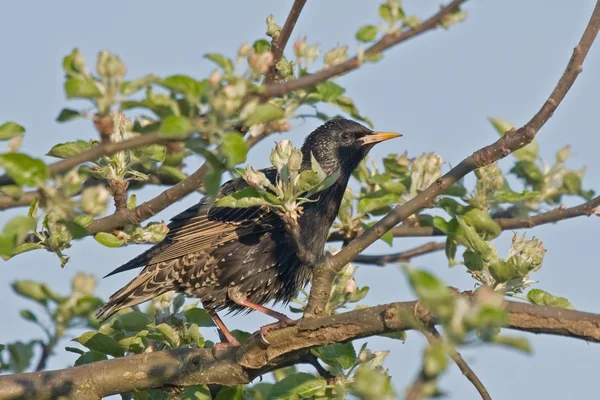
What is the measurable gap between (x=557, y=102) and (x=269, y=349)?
1845mm

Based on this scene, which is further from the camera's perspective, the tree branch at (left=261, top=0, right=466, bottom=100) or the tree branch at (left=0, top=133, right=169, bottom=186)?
the tree branch at (left=261, top=0, right=466, bottom=100)

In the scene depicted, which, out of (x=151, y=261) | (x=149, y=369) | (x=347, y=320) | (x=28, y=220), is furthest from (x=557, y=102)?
(x=151, y=261)

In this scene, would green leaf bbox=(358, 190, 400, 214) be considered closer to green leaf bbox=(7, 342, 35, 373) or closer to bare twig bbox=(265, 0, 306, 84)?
bare twig bbox=(265, 0, 306, 84)

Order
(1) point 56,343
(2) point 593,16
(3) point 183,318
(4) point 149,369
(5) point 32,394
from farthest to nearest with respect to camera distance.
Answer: (3) point 183,318 < (4) point 149,369 < (5) point 32,394 < (2) point 593,16 < (1) point 56,343

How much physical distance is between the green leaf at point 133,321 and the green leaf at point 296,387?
0.90 metres

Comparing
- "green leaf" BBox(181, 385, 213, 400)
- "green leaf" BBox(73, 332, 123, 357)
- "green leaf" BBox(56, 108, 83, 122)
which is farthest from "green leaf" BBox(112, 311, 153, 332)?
"green leaf" BBox(56, 108, 83, 122)

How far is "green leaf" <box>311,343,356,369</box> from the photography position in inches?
183

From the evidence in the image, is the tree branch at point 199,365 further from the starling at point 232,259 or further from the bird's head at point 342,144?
the bird's head at point 342,144

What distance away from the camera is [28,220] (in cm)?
254

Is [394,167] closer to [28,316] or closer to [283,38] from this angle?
[283,38]

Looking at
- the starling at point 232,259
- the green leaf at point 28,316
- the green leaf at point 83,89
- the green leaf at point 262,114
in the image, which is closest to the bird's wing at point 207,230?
the starling at point 232,259

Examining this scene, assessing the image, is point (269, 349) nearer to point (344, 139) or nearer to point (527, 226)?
point (527, 226)

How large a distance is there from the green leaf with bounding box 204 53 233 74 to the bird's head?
4.51 metres

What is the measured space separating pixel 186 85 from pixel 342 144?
17.1 feet
